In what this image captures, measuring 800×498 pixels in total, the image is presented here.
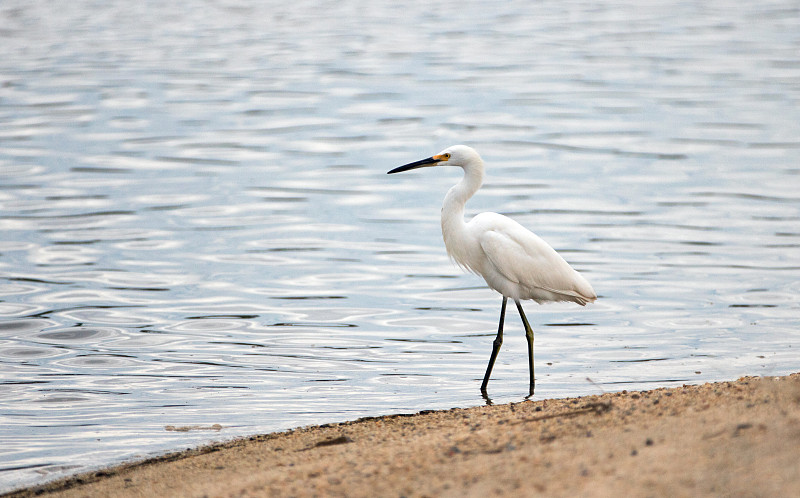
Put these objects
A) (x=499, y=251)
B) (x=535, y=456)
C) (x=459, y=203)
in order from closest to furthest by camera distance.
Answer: (x=535, y=456) → (x=499, y=251) → (x=459, y=203)

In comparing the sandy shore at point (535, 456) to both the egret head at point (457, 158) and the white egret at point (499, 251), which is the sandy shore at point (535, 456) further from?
the egret head at point (457, 158)

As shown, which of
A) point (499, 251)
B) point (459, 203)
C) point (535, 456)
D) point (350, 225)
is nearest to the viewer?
point (535, 456)

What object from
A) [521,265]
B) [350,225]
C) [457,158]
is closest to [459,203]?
[457,158]

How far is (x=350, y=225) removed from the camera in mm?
12961

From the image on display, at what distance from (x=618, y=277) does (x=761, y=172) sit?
17.1ft

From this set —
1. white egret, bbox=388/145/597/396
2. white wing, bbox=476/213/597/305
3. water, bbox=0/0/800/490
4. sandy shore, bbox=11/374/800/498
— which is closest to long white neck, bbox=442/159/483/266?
white egret, bbox=388/145/597/396

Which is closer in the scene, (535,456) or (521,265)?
(535,456)

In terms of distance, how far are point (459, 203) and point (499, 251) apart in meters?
0.51

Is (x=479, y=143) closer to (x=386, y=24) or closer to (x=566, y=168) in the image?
(x=566, y=168)

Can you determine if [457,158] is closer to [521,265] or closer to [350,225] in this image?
[521,265]

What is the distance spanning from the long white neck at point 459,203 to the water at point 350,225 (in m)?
1.15

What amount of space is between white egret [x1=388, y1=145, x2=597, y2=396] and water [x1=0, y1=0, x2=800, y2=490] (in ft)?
2.31

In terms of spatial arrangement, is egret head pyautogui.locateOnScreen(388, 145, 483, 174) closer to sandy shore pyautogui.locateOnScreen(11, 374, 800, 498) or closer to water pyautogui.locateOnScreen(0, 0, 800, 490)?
water pyautogui.locateOnScreen(0, 0, 800, 490)

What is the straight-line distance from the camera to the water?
777cm
